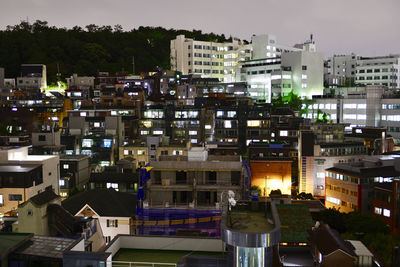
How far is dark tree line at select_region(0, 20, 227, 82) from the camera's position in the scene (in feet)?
247

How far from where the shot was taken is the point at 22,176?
25094 millimetres

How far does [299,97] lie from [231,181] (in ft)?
144

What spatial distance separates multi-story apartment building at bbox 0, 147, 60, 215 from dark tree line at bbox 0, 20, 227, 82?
46931mm

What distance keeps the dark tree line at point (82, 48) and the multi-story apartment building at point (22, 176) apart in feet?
154

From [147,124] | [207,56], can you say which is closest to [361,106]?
[147,124]

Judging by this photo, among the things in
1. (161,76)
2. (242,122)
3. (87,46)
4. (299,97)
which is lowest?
(242,122)

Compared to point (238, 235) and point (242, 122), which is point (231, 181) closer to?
point (238, 235)

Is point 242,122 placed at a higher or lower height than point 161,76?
lower

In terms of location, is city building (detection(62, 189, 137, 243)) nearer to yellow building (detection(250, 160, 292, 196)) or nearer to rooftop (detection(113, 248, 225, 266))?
rooftop (detection(113, 248, 225, 266))

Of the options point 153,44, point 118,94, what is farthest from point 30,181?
point 153,44

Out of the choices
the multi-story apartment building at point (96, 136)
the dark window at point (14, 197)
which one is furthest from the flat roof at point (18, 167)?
the multi-story apartment building at point (96, 136)

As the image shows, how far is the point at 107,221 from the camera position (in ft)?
68.8

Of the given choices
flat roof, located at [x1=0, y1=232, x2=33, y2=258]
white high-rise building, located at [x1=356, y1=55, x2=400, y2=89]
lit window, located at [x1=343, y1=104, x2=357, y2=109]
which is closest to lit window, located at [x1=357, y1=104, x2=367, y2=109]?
lit window, located at [x1=343, y1=104, x2=357, y2=109]

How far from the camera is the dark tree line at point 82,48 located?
247 ft
